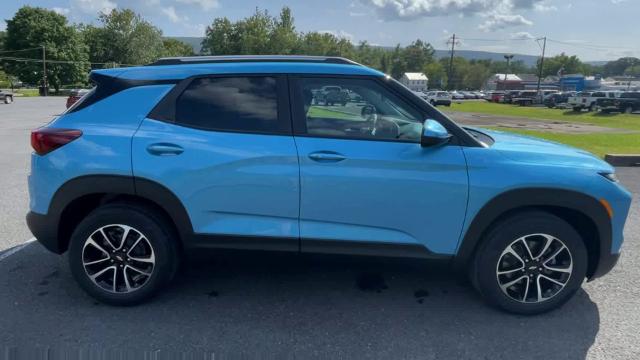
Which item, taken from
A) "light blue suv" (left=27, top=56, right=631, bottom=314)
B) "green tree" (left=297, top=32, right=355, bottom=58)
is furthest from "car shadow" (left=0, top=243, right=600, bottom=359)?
"green tree" (left=297, top=32, right=355, bottom=58)

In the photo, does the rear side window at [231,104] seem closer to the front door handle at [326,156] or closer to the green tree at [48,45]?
the front door handle at [326,156]

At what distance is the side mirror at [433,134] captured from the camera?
3.09 m

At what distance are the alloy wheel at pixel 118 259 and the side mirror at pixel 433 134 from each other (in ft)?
6.77

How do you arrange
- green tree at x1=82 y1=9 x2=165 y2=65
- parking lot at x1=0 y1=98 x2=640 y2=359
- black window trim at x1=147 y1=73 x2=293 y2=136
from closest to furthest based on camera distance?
parking lot at x1=0 y1=98 x2=640 y2=359, black window trim at x1=147 y1=73 x2=293 y2=136, green tree at x1=82 y1=9 x2=165 y2=65

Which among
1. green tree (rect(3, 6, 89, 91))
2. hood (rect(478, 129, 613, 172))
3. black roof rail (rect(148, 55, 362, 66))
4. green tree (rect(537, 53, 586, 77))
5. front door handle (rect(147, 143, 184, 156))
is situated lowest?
front door handle (rect(147, 143, 184, 156))

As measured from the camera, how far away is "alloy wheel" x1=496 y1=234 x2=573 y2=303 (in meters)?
3.35

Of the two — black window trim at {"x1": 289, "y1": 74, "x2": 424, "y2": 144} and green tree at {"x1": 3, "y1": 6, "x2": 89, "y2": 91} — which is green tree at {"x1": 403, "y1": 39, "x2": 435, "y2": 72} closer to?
green tree at {"x1": 3, "y1": 6, "x2": 89, "y2": 91}

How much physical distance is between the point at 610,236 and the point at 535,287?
627 millimetres

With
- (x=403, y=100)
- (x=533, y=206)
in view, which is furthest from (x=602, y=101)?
(x=403, y=100)

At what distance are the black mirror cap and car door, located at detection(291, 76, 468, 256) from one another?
5 centimetres

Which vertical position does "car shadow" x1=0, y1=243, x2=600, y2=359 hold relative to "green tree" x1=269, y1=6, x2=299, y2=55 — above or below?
below

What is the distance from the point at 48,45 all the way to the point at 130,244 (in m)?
77.2

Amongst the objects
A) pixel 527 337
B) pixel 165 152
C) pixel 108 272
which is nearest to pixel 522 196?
pixel 527 337

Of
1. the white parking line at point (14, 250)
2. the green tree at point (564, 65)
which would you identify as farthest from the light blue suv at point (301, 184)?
the green tree at point (564, 65)
